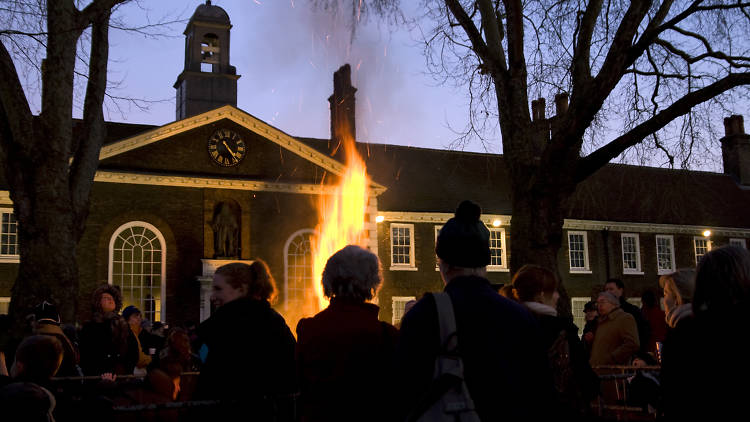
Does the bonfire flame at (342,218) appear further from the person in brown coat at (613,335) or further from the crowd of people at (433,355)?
the crowd of people at (433,355)

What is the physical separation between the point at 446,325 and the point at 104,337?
5957mm

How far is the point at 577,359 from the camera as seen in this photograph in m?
4.12

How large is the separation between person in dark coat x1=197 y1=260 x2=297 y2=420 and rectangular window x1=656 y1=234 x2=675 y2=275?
3314 cm

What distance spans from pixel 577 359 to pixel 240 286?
212 cm

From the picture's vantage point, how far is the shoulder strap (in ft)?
8.89

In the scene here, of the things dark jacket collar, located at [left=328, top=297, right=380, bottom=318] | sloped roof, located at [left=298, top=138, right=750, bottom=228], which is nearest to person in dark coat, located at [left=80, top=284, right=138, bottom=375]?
dark jacket collar, located at [left=328, top=297, right=380, bottom=318]

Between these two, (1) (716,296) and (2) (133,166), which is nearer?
(1) (716,296)

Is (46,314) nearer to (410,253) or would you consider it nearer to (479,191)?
(410,253)

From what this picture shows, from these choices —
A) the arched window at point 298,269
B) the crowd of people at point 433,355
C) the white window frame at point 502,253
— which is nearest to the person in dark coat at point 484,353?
the crowd of people at point 433,355

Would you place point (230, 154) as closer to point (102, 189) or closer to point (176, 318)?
point (102, 189)

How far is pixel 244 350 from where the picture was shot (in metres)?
3.71

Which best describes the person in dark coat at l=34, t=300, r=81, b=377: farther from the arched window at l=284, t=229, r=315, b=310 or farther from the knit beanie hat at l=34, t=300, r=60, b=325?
the arched window at l=284, t=229, r=315, b=310

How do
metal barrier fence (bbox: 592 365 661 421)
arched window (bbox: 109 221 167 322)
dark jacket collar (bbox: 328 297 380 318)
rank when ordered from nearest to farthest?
dark jacket collar (bbox: 328 297 380 318) → metal barrier fence (bbox: 592 365 661 421) → arched window (bbox: 109 221 167 322)

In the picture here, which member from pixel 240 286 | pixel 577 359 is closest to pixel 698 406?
pixel 577 359
